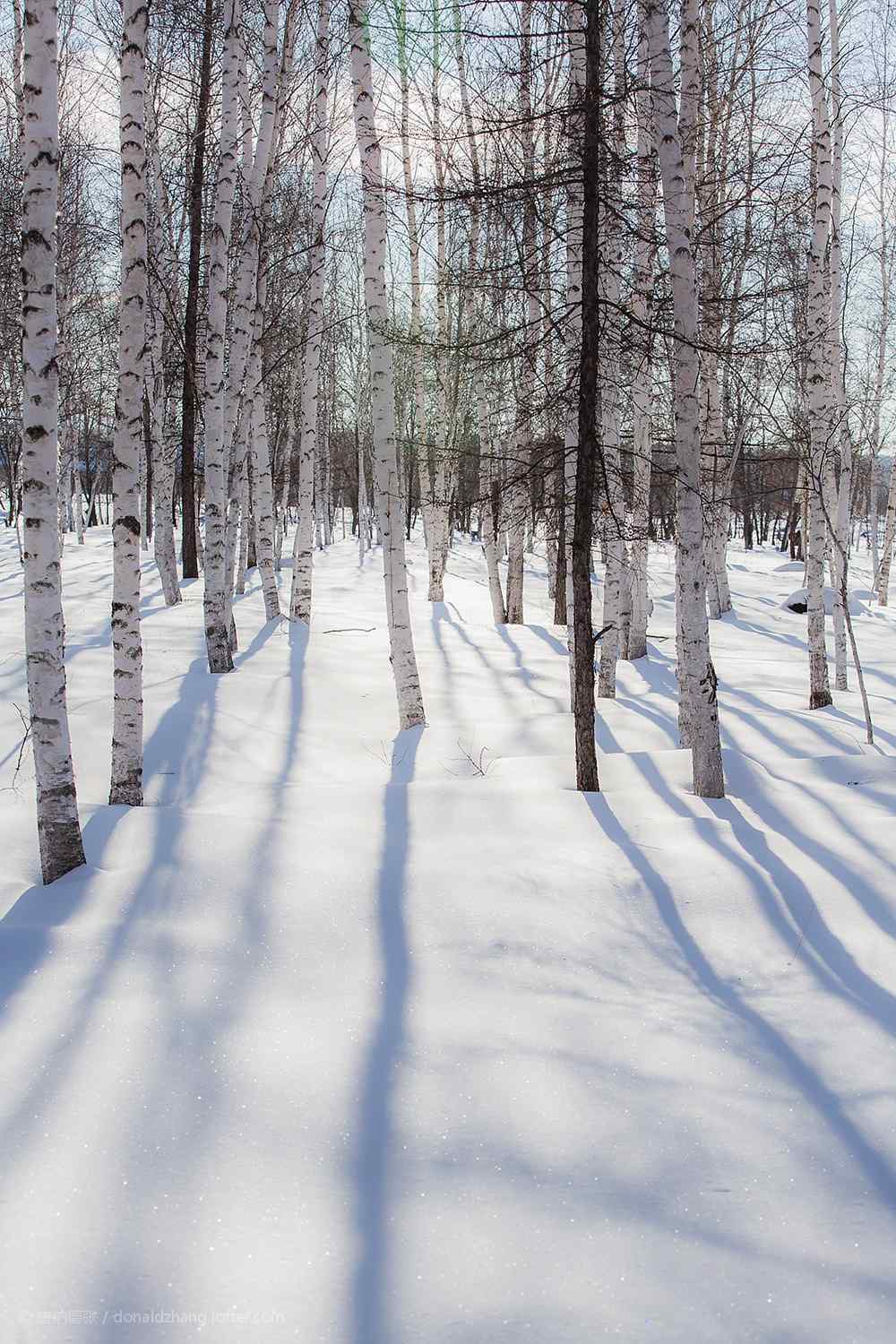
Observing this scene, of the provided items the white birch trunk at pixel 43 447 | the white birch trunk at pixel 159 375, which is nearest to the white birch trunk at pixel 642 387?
the white birch trunk at pixel 43 447

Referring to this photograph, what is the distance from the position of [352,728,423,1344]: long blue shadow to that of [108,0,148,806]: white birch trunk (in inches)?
77.8

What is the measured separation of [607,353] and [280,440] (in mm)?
25316

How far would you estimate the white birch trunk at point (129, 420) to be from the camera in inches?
204

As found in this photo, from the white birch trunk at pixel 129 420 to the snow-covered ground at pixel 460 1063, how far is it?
575 mm

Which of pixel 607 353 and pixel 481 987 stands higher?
pixel 607 353

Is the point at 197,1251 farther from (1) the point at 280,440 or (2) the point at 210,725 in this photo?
(1) the point at 280,440

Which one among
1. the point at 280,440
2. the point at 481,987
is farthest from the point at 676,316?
the point at 280,440

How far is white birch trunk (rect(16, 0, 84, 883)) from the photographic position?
4.04 metres

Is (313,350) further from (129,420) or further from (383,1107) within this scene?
(383,1107)

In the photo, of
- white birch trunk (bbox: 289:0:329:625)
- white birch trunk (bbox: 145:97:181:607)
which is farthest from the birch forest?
white birch trunk (bbox: 145:97:181:607)

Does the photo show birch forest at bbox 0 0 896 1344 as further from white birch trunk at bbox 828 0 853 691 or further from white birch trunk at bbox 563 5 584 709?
white birch trunk at bbox 828 0 853 691

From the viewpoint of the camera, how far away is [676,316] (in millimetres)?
5625

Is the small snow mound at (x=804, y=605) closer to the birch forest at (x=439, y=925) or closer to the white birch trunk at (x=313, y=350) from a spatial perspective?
the birch forest at (x=439, y=925)

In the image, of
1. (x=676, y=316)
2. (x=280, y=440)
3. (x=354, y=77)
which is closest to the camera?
(x=676, y=316)
